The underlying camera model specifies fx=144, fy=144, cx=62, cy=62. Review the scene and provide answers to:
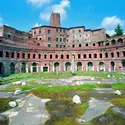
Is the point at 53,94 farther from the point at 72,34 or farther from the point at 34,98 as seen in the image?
the point at 72,34

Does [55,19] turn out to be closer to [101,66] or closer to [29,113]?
[101,66]

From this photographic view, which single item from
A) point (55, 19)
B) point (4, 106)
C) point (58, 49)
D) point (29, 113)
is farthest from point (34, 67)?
point (29, 113)

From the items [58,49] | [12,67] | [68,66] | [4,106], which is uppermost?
[58,49]

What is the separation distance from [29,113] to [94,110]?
5.78 meters

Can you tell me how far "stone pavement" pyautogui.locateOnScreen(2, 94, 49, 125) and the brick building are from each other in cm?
3423

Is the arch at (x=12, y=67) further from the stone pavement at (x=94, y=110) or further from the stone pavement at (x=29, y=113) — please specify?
the stone pavement at (x=94, y=110)

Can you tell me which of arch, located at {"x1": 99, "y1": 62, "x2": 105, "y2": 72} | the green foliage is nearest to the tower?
arch, located at {"x1": 99, "y1": 62, "x2": 105, "y2": 72}

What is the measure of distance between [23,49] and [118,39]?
3671 centimetres

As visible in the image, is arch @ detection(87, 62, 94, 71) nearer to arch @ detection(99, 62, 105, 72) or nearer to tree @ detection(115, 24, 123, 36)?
arch @ detection(99, 62, 105, 72)

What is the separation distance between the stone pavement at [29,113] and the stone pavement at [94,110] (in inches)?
120

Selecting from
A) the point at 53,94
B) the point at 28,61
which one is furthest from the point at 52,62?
the point at 53,94

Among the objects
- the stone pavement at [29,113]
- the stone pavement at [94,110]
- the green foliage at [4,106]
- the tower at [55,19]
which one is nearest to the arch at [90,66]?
the tower at [55,19]

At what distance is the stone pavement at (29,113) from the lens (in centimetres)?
1095

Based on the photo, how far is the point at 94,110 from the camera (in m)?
13.0
